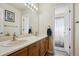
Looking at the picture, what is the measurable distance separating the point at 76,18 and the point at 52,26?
2.85 ft

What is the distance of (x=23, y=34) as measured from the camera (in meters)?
2.40

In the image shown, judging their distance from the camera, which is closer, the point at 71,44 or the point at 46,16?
the point at 71,44

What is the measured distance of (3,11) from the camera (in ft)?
5.87

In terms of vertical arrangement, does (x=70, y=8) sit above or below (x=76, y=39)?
above

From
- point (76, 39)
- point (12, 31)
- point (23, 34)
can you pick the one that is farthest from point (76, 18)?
point (12, 31)

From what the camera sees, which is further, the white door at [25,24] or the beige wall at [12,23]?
the white door at [25,24]

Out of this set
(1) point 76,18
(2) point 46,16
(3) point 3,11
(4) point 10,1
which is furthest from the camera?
(2) point 46,16

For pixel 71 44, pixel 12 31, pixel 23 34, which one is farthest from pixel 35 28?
pixel 71 44

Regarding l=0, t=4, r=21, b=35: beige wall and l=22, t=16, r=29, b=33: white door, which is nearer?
l=0, t=4, r=21, b=35: beige wall

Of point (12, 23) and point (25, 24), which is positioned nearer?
point (12, 23)

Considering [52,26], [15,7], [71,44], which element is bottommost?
[71,44]

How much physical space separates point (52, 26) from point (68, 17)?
66 cm

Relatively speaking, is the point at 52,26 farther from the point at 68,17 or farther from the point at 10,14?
the point at 10,14

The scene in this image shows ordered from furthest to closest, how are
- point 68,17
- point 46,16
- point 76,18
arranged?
point 46,16, point 68,17, point 76,18
